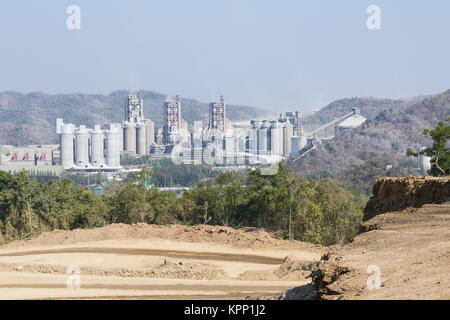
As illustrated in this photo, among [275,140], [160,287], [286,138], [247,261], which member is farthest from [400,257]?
[286,138]

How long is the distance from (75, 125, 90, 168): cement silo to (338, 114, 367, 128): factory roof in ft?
187

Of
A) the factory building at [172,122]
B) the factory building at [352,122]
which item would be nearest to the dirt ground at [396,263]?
the factory building at [172,122]

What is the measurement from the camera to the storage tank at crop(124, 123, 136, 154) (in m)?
161

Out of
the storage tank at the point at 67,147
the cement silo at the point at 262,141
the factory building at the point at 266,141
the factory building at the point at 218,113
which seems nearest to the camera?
the factory building at the point at 266,141

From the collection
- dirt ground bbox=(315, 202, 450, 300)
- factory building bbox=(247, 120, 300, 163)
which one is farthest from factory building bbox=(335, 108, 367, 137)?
dirt ground bbox=(315, 202, 450, 300)

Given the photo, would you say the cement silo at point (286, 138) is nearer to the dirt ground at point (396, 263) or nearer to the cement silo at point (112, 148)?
the cement silo at point (112, 148)

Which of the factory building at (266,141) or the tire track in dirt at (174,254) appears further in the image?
the factory building at (266,141)

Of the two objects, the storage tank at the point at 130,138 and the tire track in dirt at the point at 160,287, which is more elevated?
the storage tank at the point at 130,138

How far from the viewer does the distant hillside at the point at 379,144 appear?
97812 mm

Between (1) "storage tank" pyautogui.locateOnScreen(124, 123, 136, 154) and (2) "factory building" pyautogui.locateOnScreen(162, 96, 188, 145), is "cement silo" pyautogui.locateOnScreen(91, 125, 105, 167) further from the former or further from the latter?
(1) "storage tank" pyautogui.locateOnScreen(124, 123, 136, 154)

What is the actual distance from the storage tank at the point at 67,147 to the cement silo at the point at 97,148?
4.23 m

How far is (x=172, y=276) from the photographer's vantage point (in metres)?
21.2

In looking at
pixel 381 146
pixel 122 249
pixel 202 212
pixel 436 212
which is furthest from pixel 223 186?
pixel 381 146

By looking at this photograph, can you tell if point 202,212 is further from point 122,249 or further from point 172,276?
point 172,276
